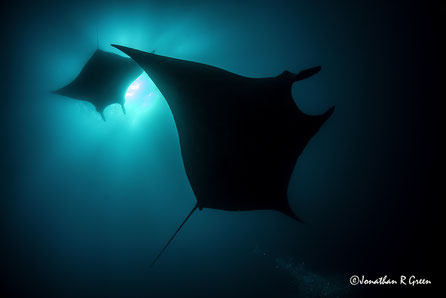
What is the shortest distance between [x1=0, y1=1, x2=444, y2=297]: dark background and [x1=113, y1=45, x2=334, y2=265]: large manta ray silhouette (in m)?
3.72

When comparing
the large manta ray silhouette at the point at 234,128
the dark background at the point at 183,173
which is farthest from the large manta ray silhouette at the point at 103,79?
the large manta ray silhouette at the point at 234,128

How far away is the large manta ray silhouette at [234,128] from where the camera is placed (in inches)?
79.2

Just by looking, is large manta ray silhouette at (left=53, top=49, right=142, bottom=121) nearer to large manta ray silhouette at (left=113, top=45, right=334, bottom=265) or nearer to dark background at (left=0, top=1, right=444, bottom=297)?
dark background at (left=0, top=1, right=444, bottom=297)

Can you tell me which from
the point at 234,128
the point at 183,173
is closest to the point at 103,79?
the point at 234,128

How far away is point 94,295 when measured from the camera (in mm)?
13117

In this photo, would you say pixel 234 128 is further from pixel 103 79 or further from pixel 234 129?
pixel 103 79

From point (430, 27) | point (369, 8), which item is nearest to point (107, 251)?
point (369, 8)

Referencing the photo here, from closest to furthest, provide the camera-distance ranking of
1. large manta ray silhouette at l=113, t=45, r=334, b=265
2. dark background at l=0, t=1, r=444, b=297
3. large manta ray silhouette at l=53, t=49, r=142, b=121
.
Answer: large manta ray silhouette at l=113, t=45, r=334, b=265 < large manta ray silhouette at l=53, t=49, r=142, b=121 < dark background at l=0, t=1, r=444, b=297

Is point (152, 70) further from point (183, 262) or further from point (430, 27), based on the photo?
point (183, 262)

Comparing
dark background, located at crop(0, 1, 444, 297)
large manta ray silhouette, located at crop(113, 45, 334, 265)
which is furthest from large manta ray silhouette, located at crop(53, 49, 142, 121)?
large manta ray silhouette, located at crop(113, 45, 334, 265)

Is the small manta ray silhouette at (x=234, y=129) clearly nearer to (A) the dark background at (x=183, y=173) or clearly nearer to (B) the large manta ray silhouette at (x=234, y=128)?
(B) the large manta ray silhouette at (x=234, y=128)

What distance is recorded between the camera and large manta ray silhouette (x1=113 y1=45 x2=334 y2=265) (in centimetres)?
201

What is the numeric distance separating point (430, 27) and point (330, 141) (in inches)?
202

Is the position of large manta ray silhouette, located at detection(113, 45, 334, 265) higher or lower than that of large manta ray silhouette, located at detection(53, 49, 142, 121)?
higher
